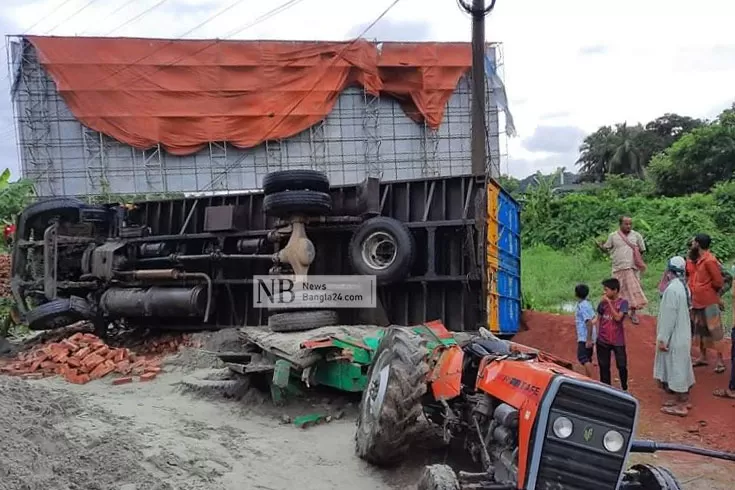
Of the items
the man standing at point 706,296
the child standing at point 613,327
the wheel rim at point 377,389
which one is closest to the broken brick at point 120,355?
the wheel rim at point 377,389

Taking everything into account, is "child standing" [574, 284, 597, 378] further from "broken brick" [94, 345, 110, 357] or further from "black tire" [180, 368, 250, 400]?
"broken brick" [94, 345, 110, 357]

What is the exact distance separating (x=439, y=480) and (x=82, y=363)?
23.0 ft

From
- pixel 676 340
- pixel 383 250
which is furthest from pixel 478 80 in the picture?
pixel 676 340

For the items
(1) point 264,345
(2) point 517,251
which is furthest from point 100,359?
(2) point 517,251

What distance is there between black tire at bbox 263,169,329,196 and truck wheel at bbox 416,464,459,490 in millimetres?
5446

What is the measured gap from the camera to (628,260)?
9094mm

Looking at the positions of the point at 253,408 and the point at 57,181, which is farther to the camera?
the point at 57,181

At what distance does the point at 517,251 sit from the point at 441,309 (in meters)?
2.36

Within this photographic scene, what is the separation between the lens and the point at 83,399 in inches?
295

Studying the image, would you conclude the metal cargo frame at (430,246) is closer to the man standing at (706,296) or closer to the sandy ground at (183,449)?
the sandy ground at (183,449)

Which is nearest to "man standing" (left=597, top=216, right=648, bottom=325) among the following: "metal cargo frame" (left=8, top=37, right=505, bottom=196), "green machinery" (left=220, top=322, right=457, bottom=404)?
"green machinery" (left=220, top=322, right=457, bottom=404)

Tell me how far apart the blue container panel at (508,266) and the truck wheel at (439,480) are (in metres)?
5.53

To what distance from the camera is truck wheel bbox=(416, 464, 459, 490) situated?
3758 mm

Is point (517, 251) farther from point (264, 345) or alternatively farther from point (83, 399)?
point (83, 399)
